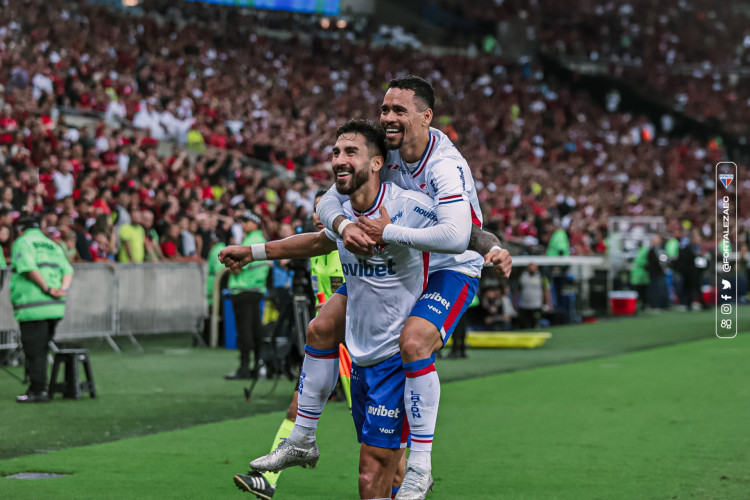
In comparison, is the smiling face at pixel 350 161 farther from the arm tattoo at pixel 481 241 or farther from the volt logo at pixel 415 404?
the volt logo at pixel 415 404

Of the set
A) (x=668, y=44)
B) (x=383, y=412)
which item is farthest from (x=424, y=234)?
(x=668, y=44)

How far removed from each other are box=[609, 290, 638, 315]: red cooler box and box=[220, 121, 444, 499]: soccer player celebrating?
2252cm

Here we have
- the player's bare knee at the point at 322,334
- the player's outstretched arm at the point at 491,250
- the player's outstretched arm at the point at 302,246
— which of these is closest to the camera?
the player's outstretched arm at the point at 491,250

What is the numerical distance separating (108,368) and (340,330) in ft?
33.6

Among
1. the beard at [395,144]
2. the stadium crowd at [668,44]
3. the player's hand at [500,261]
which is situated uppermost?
the stadium crowd at [668,44]

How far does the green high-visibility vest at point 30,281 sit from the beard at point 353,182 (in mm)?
7497

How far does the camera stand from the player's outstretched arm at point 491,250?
17.9 feet

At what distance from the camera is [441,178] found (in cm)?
544

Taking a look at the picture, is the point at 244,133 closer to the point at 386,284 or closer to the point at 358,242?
the point at 386,284

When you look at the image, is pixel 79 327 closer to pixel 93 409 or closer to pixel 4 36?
pixel 93 409

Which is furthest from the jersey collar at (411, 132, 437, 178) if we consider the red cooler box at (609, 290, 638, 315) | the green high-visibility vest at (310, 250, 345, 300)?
the red cooler box at (609, 290, 638, 315)

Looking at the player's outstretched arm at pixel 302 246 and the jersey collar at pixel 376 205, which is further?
the player's outstretched arm at pixel 302 246

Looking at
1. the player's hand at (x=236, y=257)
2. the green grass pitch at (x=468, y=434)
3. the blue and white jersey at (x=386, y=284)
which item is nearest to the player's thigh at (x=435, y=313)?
the blue and white jersey at (x=386, y=284)

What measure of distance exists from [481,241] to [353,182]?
2.57 feet
